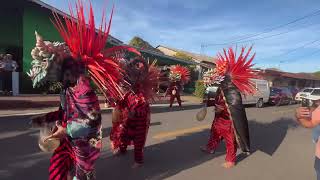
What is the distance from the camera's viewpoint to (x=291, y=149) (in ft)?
29.7

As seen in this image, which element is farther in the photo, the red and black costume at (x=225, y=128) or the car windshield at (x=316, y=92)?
the car windshield at (x=316, y=92)

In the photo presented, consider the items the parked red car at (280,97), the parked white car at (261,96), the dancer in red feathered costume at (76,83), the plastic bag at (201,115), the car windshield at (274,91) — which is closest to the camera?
the dancer in red feathered costume at (76,83)

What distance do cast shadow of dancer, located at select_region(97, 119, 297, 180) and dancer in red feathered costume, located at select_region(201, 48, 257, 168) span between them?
685 millimetres

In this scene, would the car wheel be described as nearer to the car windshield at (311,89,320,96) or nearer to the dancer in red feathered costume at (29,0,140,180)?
the car windshield at (311,89,320,96)

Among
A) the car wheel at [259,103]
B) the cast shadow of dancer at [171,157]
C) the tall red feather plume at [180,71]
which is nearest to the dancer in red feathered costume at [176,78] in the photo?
the tall red feather plume at [180,71]

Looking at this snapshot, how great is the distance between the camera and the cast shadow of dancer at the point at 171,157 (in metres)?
5.91

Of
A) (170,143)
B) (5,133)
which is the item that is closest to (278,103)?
(170,143)

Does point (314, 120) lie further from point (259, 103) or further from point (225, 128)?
point (259, 103)

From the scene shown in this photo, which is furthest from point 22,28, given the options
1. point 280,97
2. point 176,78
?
point 280,97

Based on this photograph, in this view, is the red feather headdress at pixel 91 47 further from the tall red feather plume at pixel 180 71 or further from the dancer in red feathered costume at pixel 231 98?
the tall red feather plume at pixel 180 71

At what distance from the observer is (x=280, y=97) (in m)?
25.8

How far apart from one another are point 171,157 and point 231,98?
170 cm

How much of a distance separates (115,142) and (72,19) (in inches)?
130

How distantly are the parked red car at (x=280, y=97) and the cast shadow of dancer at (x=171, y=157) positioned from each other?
14.4 m
